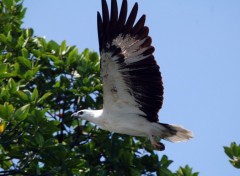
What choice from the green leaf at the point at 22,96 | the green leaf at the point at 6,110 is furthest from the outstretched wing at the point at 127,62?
the green leaf at the point at 6,110

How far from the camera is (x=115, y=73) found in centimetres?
917

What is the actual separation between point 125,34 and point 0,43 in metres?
2.01

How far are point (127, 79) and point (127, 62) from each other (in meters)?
0.24

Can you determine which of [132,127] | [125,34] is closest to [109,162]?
[132,127]

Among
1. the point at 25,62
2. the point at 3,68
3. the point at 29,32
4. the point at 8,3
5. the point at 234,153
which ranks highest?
the point at 8,3

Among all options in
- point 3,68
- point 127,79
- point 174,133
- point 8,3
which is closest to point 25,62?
point 3,68

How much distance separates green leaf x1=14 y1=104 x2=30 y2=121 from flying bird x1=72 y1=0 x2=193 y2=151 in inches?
54.2

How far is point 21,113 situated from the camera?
26.4 ft

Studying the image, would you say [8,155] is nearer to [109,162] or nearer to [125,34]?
[109,162]

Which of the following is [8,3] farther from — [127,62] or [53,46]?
[127,62]

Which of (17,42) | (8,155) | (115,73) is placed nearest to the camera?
(8,155)

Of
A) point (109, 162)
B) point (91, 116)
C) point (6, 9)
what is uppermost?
point (6, 9)

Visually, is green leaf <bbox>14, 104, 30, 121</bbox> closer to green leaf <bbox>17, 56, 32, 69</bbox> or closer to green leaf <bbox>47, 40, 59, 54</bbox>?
green leaf <bbox>17, 56, 32, 69</bbox>

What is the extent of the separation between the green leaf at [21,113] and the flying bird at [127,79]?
1.38m
